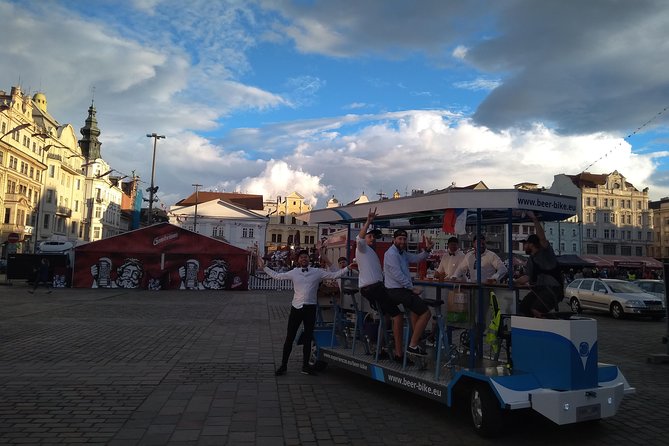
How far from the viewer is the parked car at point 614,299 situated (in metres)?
18.4

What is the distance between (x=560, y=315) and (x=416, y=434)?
197cm

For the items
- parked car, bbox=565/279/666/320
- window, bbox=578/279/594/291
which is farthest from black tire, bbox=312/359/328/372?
window, bbox=578/279/594/291

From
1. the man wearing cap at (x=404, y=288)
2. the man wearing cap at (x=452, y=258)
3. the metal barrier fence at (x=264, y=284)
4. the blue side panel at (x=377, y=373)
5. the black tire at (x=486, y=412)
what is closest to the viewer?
the black tire at (x=486, y=412)

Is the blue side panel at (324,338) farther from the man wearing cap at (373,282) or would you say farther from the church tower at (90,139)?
the church tower at (90,139)

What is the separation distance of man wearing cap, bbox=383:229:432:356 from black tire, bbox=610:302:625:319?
49.0ft

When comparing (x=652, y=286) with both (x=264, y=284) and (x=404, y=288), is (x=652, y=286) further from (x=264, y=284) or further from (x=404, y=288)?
(x=264, y=284)

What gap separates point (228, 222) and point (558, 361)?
90820 millimetres

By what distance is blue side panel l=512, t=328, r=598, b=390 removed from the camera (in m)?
5.00

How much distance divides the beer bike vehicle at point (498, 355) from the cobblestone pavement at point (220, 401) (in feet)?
1.28

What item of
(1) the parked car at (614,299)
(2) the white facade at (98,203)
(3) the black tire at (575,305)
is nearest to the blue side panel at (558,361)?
(1) the parked car at (614,299)

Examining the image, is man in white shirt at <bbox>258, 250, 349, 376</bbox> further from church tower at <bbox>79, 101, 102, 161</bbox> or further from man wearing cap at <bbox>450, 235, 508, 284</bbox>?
church tower at <bbox>79, 101, 102, 161</bbox>

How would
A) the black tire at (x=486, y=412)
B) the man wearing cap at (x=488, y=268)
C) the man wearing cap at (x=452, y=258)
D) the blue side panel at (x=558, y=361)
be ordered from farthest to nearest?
the man wearing cap at (x=452, y=258), the man wearing cap at (x=488, y=268), the black tire at (x=486, y=412), the blue side panel at (x=558, y=361)

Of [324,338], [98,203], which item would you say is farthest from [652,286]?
[98,203]

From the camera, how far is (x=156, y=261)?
31.0 m
